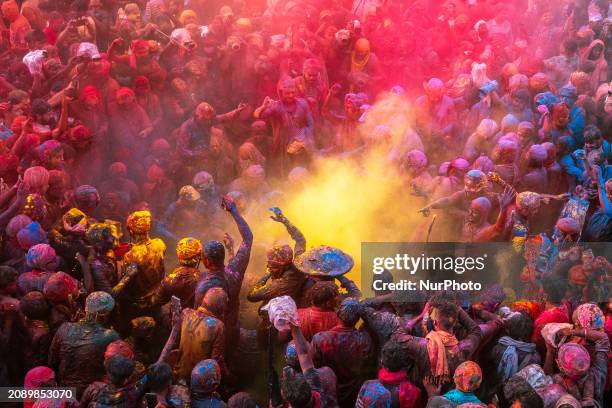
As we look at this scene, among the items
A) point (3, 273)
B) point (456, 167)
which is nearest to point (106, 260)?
point (3, 273)

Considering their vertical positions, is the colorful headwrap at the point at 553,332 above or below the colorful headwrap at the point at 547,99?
below

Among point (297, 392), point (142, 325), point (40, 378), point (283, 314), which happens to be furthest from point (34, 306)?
point (297, 392)

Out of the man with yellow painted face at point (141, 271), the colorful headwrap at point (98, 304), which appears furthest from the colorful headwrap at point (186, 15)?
the colorful headwrap at point (98, 304)

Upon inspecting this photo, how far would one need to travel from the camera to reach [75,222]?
273 inches

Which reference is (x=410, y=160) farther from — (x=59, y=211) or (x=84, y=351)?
(x=84, y=351)

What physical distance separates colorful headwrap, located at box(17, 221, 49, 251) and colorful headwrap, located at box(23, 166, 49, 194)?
2.16 ft

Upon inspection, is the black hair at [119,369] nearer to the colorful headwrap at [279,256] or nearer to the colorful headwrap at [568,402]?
the colorful headwrap at [279,256]

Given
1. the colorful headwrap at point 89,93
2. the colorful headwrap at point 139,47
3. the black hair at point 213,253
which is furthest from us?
the colorful headwrap at point 139,47

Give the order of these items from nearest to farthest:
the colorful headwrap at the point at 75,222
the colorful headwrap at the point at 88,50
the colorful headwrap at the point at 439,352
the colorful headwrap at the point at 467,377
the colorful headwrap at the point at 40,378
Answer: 1. the colorful headwrap at the point at 467,377
2. the colorful headwrap at the point at 439,352
3. the colorful headwrap at the point at 40,378
4. the colorful headwrap at the point at 75,222
5. the colorful headwrap at the point at 88,50

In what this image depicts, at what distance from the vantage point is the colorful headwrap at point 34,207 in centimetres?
689

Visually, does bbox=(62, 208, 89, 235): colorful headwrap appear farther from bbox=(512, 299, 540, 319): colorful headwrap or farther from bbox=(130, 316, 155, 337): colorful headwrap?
bbox=(512, 299, 540, 319): colorful headwrap

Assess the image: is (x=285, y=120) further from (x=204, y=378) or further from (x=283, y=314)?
(x=204, y=378)

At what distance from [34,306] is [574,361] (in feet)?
12.8

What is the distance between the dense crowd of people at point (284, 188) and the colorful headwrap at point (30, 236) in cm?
2
